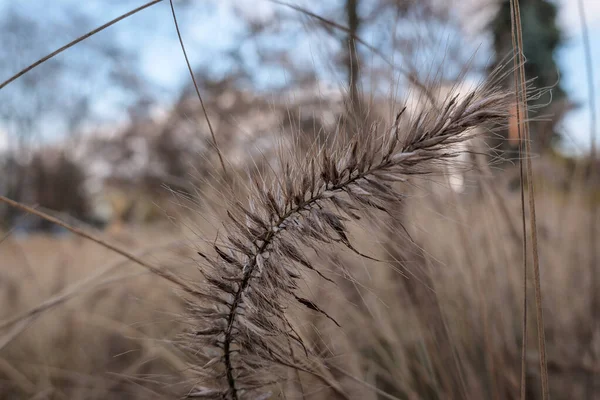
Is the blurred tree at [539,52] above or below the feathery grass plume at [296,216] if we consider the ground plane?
above

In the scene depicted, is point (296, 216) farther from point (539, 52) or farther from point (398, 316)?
point (539, 52)

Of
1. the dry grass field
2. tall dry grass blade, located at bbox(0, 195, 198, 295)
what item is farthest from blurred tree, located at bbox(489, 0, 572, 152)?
tall dry grass blade, located at bbox(0, 195, 198, 295)

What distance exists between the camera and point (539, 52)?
2.13 metres

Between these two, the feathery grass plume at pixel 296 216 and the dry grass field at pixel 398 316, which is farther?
the dry grass field at pixel 398 316

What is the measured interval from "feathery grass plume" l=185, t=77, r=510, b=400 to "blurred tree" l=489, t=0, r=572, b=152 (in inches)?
9.4

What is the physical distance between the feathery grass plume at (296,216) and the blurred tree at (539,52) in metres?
0.24

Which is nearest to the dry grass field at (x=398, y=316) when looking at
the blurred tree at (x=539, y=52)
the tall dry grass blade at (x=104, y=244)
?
the tall dry grass blade at (x=104, y=244)

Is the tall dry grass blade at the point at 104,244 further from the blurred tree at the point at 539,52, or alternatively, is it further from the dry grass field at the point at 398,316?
the blurred tree at the point at 539,52

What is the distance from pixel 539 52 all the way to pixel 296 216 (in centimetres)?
215

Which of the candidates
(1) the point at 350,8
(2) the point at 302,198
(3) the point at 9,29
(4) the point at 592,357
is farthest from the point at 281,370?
(3) the point at 9,29

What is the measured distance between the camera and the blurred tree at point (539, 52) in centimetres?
98

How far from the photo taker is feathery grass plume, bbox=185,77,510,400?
353 mm

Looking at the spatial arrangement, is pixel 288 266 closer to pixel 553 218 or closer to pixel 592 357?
pixel 592 357

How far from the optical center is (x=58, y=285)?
1633 mm
